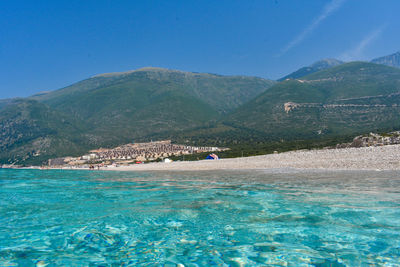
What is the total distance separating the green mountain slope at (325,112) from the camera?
358ft

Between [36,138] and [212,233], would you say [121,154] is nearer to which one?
[36,138]

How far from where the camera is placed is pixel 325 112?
447ft

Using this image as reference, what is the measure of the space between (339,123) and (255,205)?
12402 centimetres

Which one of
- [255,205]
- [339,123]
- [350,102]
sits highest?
[350,102]

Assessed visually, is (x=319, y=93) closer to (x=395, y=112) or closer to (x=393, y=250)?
(x=395, y=112)

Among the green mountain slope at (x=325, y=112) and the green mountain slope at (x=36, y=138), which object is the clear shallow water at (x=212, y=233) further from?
the green mountain slope at (x=36, y=138)

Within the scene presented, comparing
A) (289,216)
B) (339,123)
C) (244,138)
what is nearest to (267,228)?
(289,216)

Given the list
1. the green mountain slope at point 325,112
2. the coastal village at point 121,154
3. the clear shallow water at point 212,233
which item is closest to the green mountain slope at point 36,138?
the coastal village at point 121,154

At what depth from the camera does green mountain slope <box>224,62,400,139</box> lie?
358 feet

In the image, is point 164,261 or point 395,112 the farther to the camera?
point 395,112

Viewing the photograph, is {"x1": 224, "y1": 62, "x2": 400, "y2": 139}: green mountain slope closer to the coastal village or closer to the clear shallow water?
the coastal village

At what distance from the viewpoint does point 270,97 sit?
18800 centimetres

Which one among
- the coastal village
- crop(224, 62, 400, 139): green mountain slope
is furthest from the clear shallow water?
crop(224, 62, 400, 139): green mountain slope

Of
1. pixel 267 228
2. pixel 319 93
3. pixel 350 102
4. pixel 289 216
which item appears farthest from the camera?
pixel 319 93
